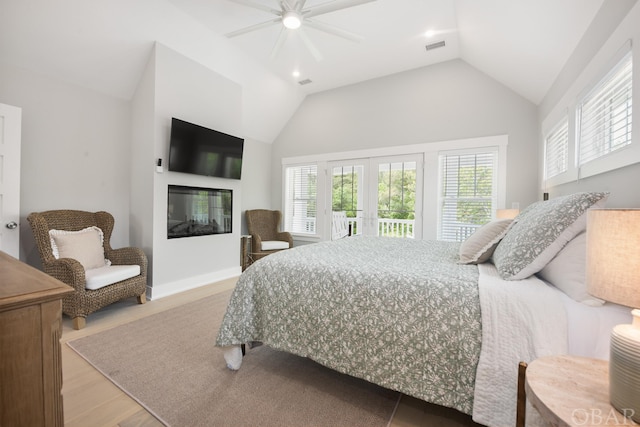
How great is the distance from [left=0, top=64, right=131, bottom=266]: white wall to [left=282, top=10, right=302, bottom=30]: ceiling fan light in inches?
98.5

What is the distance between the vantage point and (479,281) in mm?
1325

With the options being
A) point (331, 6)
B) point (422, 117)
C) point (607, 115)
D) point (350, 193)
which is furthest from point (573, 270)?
point (350, 193)

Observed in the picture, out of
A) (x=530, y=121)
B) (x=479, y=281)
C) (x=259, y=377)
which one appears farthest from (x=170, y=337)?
(x=530, y=121)

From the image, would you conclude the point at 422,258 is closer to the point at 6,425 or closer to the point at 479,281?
the point at 479,281

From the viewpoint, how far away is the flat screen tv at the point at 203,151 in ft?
11.3

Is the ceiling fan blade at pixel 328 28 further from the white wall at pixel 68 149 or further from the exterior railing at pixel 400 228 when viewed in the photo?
the exterior railing at pixel 400 228

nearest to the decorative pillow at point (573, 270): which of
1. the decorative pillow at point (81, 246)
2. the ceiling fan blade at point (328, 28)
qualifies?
the ceiling fan blade at point (328, 28)

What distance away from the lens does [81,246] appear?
2945mm

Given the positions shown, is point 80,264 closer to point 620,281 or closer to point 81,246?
point 81,246

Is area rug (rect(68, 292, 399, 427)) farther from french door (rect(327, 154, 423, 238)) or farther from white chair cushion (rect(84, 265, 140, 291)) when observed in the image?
french door (rect(327, 154, 423, 238))

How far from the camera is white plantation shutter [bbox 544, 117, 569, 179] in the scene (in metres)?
2.61

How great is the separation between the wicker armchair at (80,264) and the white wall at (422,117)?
10.1 ft

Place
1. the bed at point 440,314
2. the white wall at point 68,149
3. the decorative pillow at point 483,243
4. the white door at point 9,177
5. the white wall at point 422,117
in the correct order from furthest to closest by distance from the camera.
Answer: the white wall at point 422,117, the white wall at point 68,149, the white door at point 9,177, the decorative pillow at point 483,243, the bed at point 440,314

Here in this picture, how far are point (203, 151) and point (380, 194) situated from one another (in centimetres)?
286
